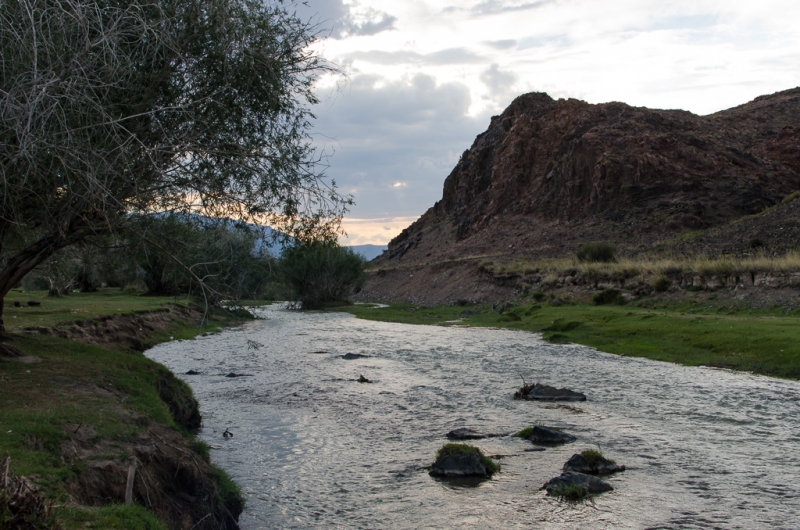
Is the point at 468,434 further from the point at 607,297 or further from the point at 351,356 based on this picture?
the point at 607,297

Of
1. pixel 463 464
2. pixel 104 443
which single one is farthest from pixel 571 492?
pixel 104 443

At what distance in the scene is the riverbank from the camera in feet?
24.2

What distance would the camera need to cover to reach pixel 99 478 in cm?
831

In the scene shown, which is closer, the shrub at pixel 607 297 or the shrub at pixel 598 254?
the shrub at pixel 607 297

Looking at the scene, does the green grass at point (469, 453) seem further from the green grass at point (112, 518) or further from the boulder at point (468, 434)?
the green grass at point (112, 518)

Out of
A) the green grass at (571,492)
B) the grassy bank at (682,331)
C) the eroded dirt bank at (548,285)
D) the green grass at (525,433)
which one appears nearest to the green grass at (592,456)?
the green grass at (571,492)

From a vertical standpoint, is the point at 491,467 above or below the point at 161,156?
below

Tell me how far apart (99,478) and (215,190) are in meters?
6.31

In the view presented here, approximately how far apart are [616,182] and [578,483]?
7839cm

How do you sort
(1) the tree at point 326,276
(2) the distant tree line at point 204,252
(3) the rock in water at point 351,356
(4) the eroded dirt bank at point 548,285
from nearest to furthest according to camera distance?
(2) the distant tree line at point 204,252 < (3) the rock in water at point 351,356 < (4) the eroded dirt bank at point 548,285 < (1) the tree at point 326,276

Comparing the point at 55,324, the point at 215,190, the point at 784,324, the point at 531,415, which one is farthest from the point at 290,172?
the point at 784,324

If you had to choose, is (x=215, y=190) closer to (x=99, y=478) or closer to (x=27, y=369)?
(x=27, y=369)

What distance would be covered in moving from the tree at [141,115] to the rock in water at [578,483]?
662cm

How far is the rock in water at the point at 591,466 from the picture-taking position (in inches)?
446
